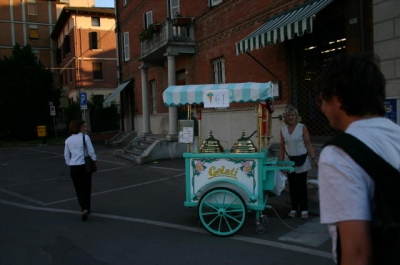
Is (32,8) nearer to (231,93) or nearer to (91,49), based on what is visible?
(91,49)

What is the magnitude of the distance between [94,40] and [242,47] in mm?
29407

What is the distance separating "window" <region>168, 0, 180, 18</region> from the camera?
16125 millimetres

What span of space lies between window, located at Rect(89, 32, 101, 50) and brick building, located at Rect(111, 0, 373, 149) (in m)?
16.2

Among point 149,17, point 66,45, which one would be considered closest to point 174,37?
point 149,17

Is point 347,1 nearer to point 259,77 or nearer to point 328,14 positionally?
point 328,14

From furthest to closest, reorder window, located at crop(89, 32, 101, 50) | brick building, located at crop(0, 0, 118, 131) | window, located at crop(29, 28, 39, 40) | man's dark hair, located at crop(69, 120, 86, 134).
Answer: window, located at crop(29, 28, 39, 40)
window, located at crop(89, 32, 101, 50)
brick building, located at crop(0, 0, 118, 131)
man's dark hair, located at crop(69, 120, 86, 134)

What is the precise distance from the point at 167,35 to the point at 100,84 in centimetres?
2371

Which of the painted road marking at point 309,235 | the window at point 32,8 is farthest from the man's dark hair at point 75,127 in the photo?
the window at point 32,8

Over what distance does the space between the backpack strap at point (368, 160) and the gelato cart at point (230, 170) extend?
3940 mm

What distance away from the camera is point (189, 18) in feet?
48.3

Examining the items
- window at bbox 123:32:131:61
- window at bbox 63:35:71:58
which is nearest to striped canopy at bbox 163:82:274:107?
window at bbox 123:32:131:61

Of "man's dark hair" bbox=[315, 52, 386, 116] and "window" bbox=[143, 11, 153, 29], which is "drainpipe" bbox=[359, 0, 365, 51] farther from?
"window" bbox=[143, 11, 153, 29]

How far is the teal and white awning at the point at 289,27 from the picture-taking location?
7.86 metres

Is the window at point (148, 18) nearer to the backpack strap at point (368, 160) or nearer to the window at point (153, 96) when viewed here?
the window at point (153, 96)
